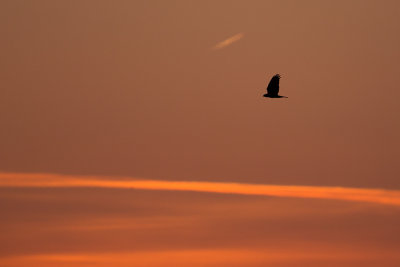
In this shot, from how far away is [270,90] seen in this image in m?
22.9
